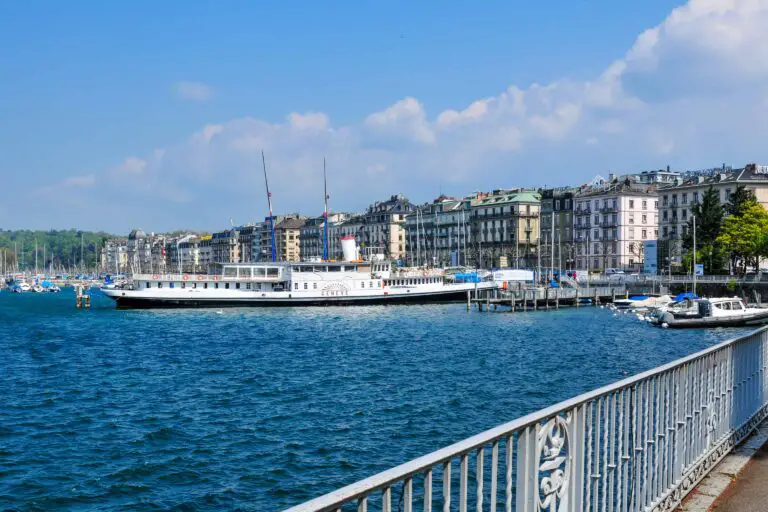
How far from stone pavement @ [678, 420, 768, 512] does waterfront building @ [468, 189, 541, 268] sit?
140313 millimetres

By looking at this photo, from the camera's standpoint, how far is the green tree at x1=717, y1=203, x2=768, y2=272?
91.8m

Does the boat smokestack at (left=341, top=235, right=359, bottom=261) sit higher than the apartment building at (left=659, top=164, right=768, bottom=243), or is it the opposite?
the apartment building at (left=659, top=164, right=768, bottom=243)

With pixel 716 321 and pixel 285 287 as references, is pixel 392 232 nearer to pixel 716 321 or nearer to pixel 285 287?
pixel 285 287

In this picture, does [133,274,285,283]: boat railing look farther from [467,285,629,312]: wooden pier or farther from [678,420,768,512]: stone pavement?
[678,420,768,512]: stone pavement

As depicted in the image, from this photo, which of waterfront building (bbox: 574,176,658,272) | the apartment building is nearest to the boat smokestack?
the apartment building

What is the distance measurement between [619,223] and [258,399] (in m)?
117

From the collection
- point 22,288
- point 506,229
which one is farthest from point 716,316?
point 22,288

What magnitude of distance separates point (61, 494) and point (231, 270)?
78.2 metres

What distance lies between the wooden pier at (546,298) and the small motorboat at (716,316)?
23866 mm

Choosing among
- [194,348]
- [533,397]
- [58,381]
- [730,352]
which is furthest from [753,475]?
[194,348]

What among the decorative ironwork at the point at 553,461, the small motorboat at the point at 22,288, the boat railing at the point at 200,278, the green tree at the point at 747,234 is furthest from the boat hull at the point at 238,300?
the small motorboat at the point at 22,288

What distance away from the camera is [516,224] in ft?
518

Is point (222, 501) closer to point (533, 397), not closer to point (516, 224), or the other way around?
point (533, 397)

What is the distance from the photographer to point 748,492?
9047 millimetres
